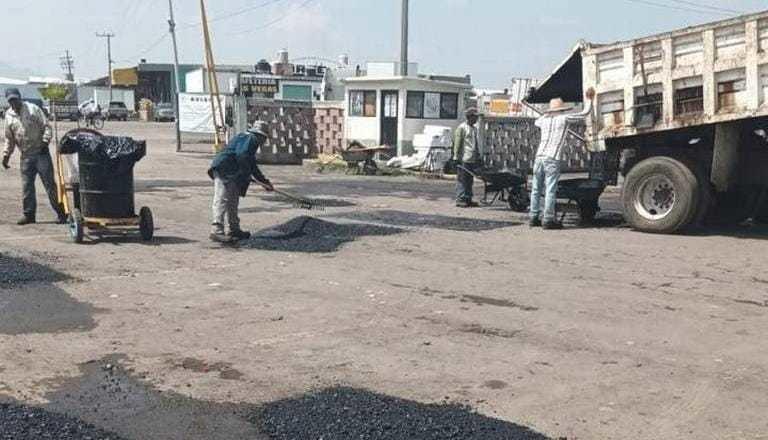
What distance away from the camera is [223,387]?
5180 mm

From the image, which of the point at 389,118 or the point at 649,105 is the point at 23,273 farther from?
the point at 389,118

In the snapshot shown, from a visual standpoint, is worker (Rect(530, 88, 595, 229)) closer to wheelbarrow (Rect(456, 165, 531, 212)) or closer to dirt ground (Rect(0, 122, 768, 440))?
dirt ground (Rect(0, 122, 768, 440))

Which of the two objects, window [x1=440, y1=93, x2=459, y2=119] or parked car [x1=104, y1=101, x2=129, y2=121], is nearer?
window [x1=440, y1=93, x2=459, y2=119]

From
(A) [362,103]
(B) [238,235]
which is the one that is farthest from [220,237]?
(A) [362,103]

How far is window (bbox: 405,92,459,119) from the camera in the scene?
24766 mm

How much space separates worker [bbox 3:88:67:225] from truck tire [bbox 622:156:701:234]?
24.5ft

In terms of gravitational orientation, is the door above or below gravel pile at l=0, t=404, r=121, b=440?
above

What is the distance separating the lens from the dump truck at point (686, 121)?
10656 millimetres

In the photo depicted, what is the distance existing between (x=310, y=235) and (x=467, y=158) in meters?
4.71

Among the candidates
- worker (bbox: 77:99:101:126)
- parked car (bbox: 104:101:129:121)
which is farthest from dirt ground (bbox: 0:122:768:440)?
parked car (bbox: 104:101:129:121)

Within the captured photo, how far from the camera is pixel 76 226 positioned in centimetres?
1002

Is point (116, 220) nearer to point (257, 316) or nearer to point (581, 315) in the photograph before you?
point (257, 316)

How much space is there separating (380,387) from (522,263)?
448 centimetres

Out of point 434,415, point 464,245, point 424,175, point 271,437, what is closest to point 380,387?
point 434,415
